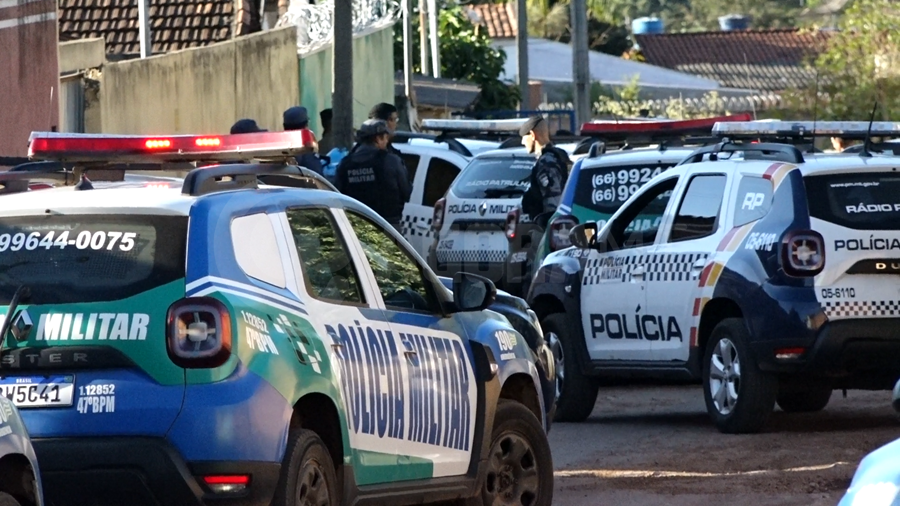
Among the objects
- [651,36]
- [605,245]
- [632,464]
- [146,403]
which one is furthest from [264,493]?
[651,36]

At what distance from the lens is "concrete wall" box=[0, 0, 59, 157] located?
56.3 ft

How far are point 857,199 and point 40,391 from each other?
6.35 m

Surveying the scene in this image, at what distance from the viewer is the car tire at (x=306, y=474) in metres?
6.18

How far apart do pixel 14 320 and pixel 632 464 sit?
505cm

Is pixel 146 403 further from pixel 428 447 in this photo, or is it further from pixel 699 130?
pixel 699 130

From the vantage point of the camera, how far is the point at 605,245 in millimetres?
12648

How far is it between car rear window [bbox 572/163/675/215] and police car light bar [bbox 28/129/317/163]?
296 inches

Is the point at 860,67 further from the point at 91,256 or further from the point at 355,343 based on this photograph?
the point at 91,256

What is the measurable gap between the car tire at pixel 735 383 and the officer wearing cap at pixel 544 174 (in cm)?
451

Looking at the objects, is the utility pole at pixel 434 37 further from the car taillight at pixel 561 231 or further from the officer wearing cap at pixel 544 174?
the car taillight at pixel 561 231

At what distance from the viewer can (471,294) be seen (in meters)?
7.57

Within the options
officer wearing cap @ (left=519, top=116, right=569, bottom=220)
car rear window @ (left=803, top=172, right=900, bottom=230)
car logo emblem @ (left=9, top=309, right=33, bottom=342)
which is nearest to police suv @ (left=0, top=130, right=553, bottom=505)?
car logo emblem @ (left=9, top=309, right=33, bottom=342)

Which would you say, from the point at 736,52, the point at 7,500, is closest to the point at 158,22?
the point at 7,500

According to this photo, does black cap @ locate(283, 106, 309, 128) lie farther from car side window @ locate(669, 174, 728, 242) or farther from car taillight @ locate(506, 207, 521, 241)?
car side window @ locate(669, 174, 728, 242)
